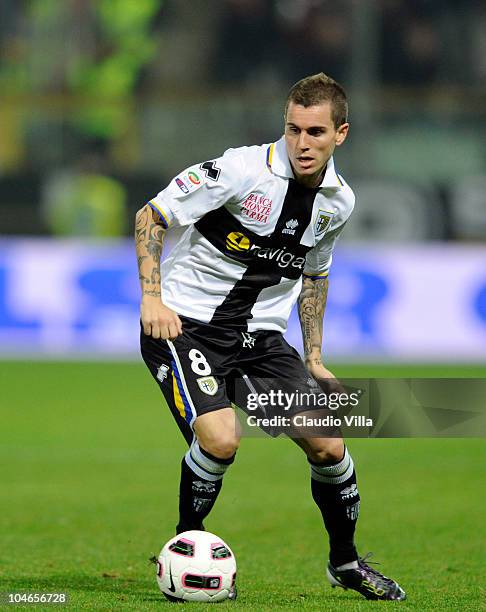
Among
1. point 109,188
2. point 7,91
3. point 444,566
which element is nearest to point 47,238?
point 109,188

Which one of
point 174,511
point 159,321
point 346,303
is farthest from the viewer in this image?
point 346,303

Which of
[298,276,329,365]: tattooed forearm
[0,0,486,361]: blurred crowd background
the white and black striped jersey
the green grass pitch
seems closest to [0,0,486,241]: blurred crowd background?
[0,0,486,361]: blurred crowd background

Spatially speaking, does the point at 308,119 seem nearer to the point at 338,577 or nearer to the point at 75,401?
the point at 338,577

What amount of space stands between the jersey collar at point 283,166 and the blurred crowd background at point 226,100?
475 inches

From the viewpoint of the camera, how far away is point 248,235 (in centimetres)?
514

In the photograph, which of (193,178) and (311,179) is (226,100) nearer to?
(311,179)

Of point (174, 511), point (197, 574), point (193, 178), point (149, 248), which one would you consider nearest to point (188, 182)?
point (193, 178)

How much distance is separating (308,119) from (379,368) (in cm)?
1013

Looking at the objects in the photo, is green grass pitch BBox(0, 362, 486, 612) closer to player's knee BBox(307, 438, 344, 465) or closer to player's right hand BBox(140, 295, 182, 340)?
player's knee BBox(307, 438, 344, 465)

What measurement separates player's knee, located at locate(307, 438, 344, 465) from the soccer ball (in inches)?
21.7

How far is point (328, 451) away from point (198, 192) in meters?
1.18

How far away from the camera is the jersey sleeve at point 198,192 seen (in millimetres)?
4934

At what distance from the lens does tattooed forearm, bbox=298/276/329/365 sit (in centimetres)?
557

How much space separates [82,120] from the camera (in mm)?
18328
